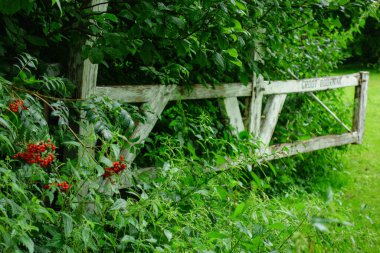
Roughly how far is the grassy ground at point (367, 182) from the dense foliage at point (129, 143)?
1.29 ft

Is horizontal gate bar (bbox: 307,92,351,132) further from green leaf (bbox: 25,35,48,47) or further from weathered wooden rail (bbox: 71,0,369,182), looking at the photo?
green leaf (bbox: 25,35,48,47)

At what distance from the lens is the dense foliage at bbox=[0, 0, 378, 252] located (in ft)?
9.66

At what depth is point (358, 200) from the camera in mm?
6785

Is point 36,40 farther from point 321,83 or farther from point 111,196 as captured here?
point 321,83

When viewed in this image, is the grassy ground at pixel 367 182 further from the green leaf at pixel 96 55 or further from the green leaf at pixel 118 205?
the green leaf at pixel 96 55

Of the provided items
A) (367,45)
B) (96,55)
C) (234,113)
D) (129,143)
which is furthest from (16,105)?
(367,45)

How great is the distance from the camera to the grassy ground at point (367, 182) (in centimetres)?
559

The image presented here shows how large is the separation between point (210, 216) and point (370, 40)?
1827cm

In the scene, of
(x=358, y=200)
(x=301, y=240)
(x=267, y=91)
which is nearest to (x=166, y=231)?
(x=301, y=240)

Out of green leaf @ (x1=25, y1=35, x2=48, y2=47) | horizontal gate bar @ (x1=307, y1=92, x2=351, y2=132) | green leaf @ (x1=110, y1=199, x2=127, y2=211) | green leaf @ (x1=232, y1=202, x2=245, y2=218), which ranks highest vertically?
horizontal gate bar @ (x1=307, y1=92, x2=351, y2=132)

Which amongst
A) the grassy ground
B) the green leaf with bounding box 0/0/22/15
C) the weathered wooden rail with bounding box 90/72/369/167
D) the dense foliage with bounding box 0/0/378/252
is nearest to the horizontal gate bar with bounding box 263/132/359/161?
the weathered wooden rail with bounding box 90/72/369/167

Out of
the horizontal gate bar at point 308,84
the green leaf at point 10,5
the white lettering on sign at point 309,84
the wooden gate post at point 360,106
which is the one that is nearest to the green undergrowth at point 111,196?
the green leaf at point 10,5

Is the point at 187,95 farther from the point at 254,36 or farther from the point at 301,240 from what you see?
the point at 301,240

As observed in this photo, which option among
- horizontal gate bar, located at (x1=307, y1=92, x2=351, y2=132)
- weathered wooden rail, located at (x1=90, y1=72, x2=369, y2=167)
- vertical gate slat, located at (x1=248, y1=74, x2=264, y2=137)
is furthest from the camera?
horizontal gate bar, located at (x1=307, y1=92, x2=351, y2=132)
